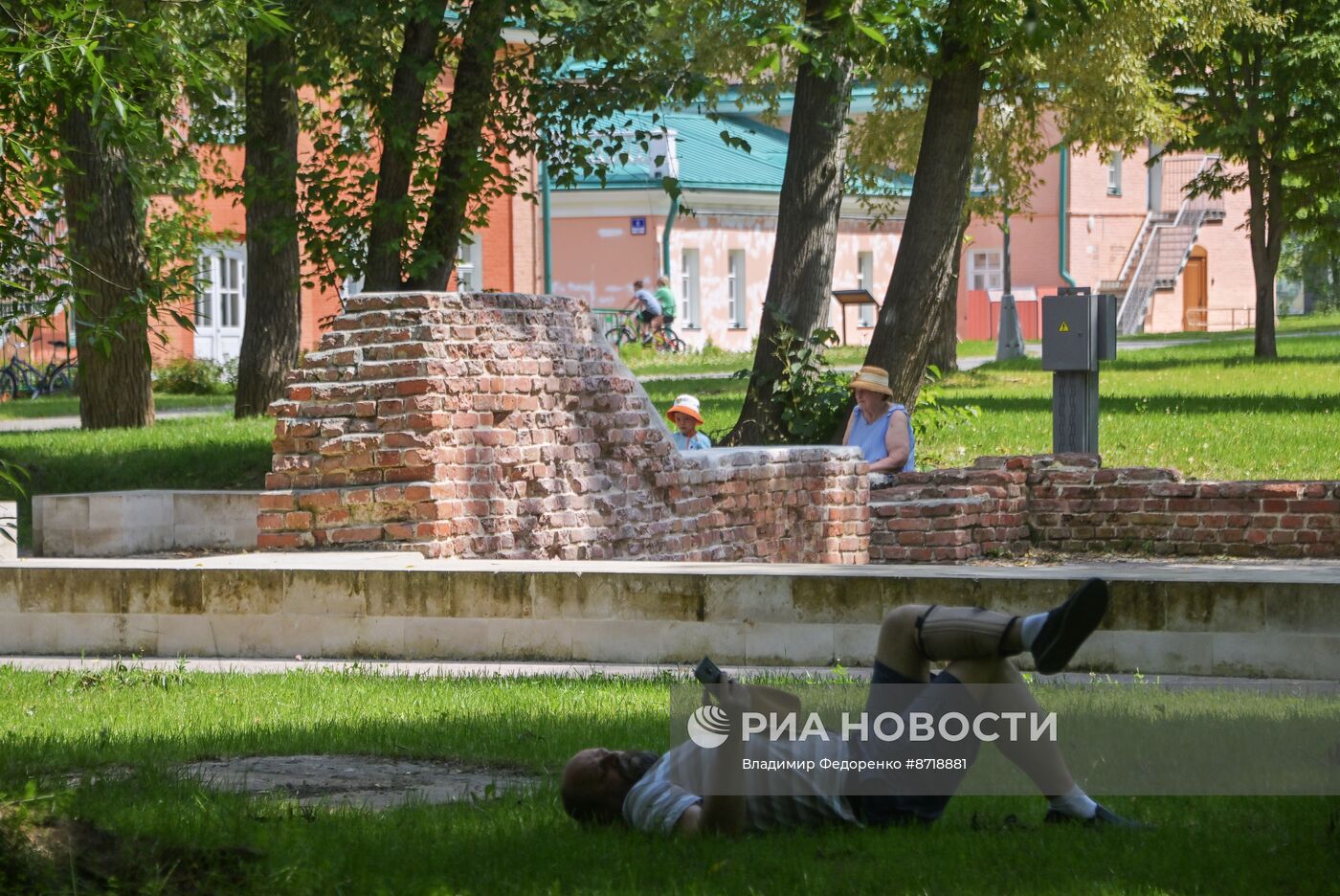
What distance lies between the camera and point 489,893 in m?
4.30

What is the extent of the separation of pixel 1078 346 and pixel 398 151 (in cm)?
570

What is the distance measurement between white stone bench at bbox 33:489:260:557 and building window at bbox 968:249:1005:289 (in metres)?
43.1

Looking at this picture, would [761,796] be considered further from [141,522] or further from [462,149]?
[462,149]

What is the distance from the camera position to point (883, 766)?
4.81 m

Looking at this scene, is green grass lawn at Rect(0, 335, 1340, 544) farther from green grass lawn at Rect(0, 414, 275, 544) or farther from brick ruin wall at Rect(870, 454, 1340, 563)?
brick ruin wall at Rect(870, 454, 1340, 563)

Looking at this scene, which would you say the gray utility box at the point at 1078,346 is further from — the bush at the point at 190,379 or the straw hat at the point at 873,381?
the bush at the point at 190,379

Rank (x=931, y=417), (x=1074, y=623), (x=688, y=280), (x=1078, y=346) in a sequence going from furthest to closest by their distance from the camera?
(x=688, y=280) < (x=931, y=417) < (x=1078, y=346) < (x=1074, y=623)

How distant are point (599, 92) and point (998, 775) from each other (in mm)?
10858

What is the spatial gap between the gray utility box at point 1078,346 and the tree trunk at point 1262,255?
54.7 ft

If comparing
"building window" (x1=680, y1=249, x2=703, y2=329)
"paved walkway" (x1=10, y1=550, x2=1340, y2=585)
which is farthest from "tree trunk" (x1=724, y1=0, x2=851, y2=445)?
"building window" (x1=680, y1=249, x2=703, y2=329)

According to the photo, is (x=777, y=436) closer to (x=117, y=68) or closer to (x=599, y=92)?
(x=599, y=92)

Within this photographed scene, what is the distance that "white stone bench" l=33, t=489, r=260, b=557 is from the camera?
1242cm

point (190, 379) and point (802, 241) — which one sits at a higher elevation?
point (802, 241)

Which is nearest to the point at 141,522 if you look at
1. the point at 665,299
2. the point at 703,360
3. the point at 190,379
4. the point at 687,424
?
the point at 687,424
